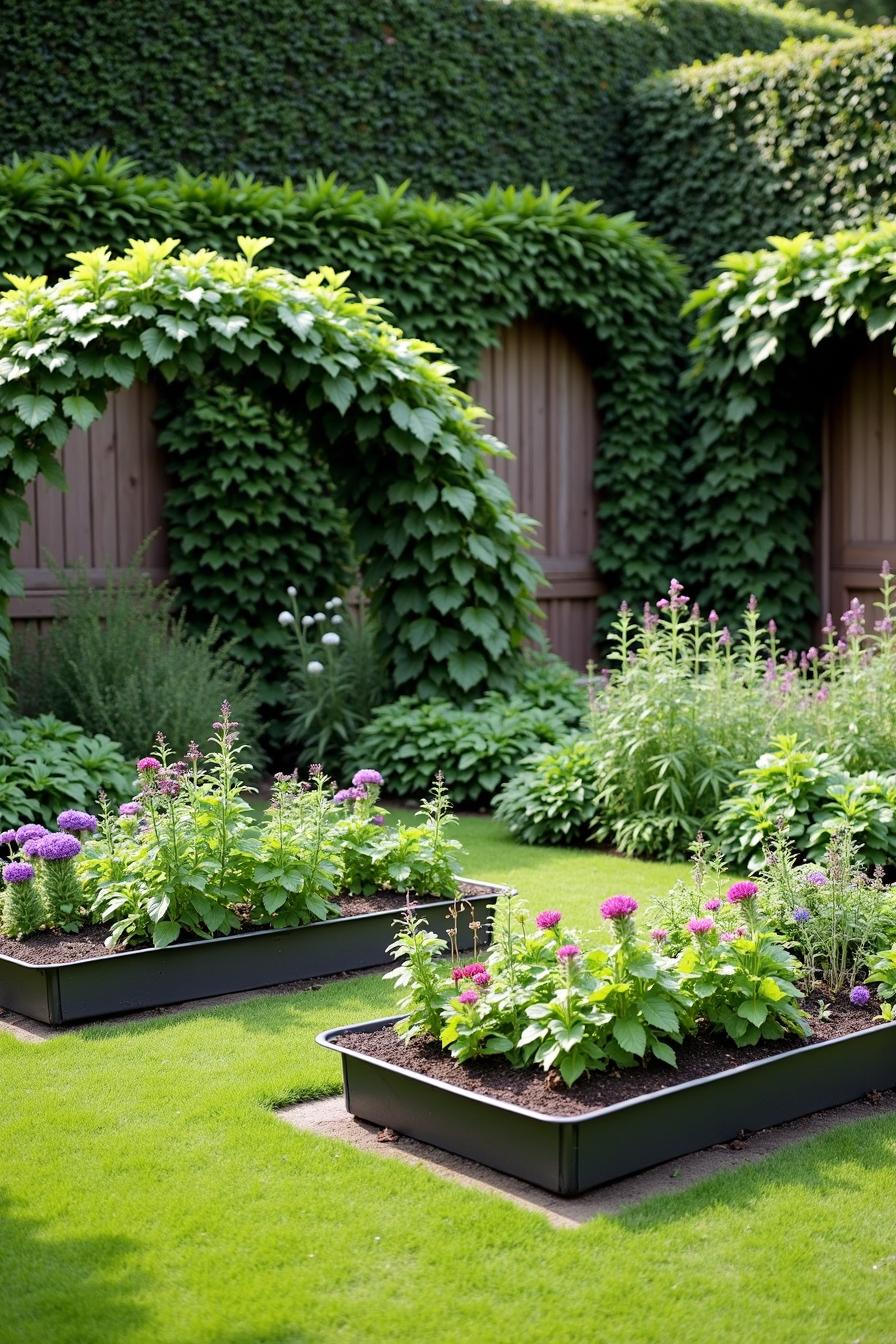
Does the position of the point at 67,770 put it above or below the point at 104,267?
below

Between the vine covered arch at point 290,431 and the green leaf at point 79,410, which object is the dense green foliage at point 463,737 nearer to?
the vine covered arch at point 290,431

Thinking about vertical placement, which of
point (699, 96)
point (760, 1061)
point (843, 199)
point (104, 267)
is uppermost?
point (699, 96)

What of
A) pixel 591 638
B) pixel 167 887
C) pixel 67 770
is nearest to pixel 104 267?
pixel 67 770

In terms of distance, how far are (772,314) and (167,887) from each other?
7000 mm

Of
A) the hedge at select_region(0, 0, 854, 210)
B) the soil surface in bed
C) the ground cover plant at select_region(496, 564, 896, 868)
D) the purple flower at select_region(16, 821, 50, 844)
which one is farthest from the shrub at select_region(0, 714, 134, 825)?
the hedge at select_region(0, 0, 854, 210)

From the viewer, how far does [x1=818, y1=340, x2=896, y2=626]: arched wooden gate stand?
10.3 metres

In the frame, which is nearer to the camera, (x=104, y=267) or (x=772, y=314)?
(x=104, y=267)

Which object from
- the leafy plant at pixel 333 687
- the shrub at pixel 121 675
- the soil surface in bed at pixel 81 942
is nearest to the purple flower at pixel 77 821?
the soil surface in bed at pixel 81 942

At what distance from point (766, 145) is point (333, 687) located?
5454 millimetres

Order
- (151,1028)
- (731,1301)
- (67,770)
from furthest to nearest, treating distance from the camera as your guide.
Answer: (67,770) < (151,1028) < (731,1301)

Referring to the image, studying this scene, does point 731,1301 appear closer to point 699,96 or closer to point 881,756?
point 881,756

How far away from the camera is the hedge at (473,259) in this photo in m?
8.41

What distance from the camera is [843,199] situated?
10367mm

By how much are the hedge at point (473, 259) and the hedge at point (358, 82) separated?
0.34m
